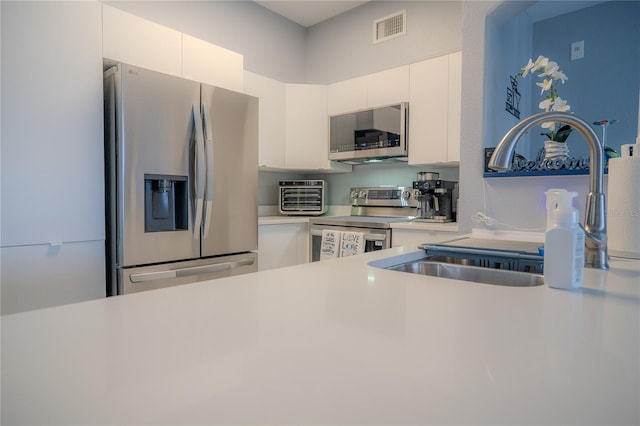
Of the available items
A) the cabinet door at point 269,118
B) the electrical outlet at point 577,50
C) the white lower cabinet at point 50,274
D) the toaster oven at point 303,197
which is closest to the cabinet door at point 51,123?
the white lower cabinet at point 50,274

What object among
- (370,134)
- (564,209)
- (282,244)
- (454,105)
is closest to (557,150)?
(564,209)

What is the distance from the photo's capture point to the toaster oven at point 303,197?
3.46 metres

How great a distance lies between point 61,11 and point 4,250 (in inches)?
44.5

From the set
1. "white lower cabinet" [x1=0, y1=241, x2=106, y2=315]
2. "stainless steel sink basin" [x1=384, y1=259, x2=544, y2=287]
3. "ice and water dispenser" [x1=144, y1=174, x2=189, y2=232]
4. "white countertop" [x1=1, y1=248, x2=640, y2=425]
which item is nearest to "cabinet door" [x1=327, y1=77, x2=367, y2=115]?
"ice and water dispenser" [x1=144, y1=174, x2=189, y2=232]

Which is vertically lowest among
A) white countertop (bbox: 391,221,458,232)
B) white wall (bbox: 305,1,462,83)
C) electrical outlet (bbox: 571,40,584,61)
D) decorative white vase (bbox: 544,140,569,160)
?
white countertop (bbox: 391,221,458,232)

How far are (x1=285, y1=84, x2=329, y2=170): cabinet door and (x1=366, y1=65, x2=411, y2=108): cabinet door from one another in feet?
1.64

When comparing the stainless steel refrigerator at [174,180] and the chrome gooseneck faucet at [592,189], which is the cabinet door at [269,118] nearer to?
the stainless steel refrigerator at [174,180]

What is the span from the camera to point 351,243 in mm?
2881

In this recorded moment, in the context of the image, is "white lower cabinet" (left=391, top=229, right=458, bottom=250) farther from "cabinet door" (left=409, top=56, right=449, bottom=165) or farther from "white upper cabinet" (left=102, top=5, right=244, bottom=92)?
"white upper cabinet" (left=102, top=5, right=244, bottom=92)

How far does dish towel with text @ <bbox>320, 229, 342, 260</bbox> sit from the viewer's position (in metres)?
2.96

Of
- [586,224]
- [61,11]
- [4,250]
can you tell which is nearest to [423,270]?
[586,224]

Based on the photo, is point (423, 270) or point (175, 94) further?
point (175, 94)

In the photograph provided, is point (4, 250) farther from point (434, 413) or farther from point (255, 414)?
point (434, 413)

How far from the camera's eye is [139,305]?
63 cm
